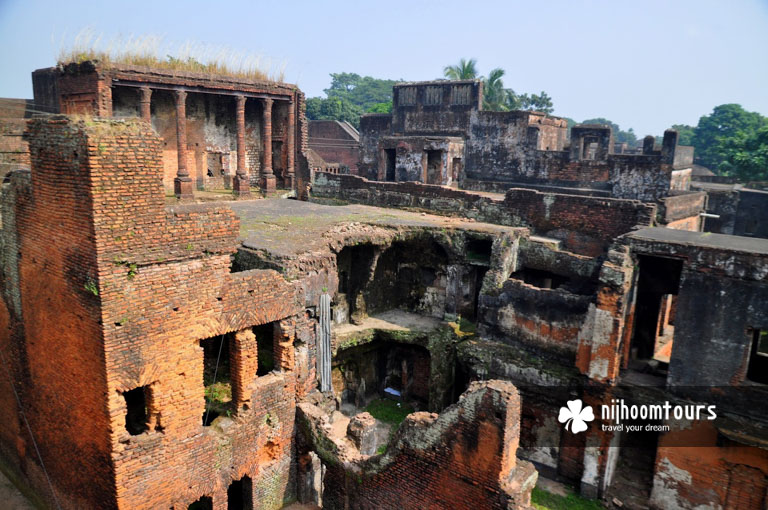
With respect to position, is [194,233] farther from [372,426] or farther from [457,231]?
[457,231]

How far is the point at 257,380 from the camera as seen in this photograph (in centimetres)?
1055

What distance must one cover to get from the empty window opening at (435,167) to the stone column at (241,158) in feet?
25.7

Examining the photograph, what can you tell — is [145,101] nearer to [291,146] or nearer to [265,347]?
[291,146]

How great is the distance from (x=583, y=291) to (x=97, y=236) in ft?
37.8

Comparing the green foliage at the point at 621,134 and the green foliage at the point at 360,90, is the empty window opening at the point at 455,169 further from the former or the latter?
the green foliage at the point at 621,134

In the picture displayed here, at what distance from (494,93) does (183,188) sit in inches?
1136

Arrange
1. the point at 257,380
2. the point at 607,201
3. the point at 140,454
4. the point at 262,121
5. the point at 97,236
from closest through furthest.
Answer: the point at 97,236, the point at 140,454, the point at 257,380, the point at 607,201, the point at 262,121

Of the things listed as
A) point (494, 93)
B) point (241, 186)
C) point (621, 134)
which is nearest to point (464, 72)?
point (494, 93)

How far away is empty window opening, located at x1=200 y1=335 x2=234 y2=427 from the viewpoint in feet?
34.6

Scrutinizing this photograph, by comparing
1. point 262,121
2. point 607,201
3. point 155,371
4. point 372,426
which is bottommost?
point 372,426

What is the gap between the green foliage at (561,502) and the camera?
12102 mm

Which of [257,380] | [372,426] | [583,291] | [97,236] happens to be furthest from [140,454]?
[583,291]

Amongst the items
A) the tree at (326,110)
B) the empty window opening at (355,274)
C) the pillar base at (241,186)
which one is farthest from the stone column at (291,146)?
the tree at (326,110)

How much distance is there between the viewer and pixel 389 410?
15812 mm
